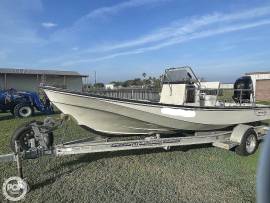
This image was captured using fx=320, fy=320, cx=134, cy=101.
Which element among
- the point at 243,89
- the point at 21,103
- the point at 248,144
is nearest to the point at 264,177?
the point at 248,144

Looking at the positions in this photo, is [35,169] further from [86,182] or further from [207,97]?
[207,97]

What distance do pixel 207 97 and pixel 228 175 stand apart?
262 centimetres

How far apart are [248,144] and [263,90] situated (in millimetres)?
24760

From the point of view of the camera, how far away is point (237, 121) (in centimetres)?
738

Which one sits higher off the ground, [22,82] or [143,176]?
[22,82]

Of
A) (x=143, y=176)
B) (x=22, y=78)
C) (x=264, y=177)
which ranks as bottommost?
(x=143, y=176)

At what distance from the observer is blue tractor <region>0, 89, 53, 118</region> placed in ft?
46.5

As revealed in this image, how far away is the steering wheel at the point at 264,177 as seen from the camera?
1.07 m

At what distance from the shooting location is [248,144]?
6.91m

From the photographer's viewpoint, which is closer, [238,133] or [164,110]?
[164,110]

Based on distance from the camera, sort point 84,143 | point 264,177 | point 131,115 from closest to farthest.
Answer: point 264,177, point 84,143, point 131,115

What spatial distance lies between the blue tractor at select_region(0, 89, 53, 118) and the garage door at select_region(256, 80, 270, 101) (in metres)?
21.0

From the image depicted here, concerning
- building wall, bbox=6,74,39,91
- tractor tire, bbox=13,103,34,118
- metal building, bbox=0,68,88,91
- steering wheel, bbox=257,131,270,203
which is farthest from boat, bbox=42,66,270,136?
building wall, bbox=6,74,39,91

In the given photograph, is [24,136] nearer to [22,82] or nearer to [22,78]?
[22,82]
